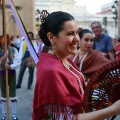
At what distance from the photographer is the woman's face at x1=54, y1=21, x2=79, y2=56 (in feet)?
6.58

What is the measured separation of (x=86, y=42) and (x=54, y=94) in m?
2.66

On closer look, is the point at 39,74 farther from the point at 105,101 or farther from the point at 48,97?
the point at 105,101

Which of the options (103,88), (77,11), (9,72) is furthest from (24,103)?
(77,11)

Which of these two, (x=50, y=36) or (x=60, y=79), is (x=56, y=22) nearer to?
(x=50, y=36)

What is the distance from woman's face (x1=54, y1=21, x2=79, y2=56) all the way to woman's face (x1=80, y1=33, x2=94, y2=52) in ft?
7.68

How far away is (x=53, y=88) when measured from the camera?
1862mm

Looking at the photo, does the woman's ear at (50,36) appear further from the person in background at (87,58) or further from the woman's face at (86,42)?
the woman's face at (86,42)

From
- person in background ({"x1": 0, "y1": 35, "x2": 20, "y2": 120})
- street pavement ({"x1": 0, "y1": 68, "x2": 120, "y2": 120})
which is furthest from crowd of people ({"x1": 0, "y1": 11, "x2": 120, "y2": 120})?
street pavement ({"x1": 0, "y1": 68, "x2": 120, "y2": 120})

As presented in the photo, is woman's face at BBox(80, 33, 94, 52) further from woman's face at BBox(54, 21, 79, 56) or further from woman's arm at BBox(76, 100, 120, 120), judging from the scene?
woman's arm at BBox(76, 100, 120, 120)

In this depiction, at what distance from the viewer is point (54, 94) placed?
1862 mm

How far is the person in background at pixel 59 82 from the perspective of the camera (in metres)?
1.86

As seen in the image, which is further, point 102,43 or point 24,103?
point 24,103

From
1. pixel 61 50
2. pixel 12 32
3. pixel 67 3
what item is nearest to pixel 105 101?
pixel 61 50

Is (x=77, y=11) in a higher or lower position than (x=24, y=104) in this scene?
higher
